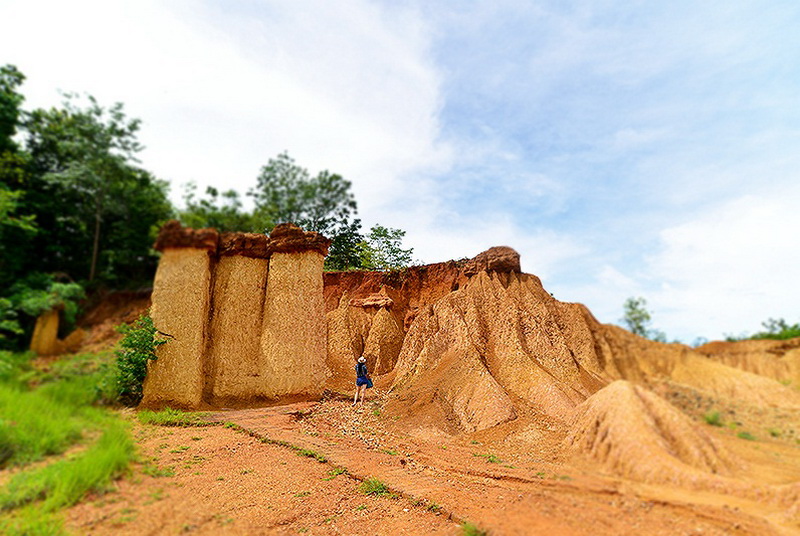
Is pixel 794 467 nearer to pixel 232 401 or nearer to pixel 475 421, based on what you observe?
pixel 475 421

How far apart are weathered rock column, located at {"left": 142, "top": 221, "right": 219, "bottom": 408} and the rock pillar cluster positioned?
2 centimetres

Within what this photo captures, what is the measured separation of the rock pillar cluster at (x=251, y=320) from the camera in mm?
7086

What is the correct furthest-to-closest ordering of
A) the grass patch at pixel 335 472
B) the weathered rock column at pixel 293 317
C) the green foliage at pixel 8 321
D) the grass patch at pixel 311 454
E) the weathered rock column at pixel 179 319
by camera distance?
the weathered rock column at pixel 293 317 → the grass patch at pixel 311 454 → the weathered rock column at pixel 179 319 → the grass patch at pixel 335 472 → the green foliage at pixel 8 321

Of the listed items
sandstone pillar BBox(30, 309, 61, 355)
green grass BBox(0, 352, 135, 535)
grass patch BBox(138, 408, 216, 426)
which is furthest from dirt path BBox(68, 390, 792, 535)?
sandstone pillar BBox(30, 309, 61, 355)

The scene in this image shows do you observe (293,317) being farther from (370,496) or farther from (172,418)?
(370,496)

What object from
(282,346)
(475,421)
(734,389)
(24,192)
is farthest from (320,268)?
(734,389)

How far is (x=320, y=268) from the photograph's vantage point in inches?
418

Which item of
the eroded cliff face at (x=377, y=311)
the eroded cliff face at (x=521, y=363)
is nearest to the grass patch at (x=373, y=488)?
the eroded cliff face at (x=521, y=363)

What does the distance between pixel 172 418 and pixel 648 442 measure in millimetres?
6800

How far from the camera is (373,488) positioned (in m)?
5.15

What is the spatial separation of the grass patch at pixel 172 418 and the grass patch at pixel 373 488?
335cm

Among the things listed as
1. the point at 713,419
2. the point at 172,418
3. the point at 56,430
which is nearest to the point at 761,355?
the point at 713,419

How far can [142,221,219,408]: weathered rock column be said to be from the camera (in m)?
6.10

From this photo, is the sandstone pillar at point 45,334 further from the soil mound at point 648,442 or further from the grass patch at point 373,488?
the soil mound at point 648,442
